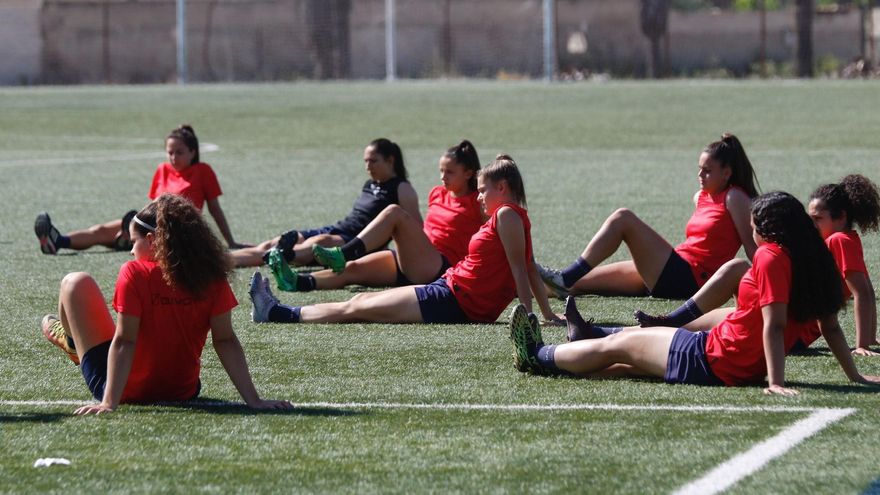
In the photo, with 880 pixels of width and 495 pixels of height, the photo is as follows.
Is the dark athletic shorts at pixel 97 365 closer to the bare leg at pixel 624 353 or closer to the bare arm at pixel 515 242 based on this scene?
the bare leg at pixel 624 353

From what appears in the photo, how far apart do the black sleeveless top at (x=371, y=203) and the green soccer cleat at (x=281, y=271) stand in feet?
3.50

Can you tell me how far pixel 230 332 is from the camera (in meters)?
6.18

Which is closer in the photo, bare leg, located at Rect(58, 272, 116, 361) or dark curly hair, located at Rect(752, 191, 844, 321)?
bare leg, located at Rect(58, 272, 116, 361)

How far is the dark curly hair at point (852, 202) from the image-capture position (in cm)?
748

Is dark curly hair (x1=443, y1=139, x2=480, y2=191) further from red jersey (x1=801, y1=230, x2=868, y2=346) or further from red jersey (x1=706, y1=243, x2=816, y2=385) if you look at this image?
red jersey (x1=706, y1=243, x2=816, y2=385)

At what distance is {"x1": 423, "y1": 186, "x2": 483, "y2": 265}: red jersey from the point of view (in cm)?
975

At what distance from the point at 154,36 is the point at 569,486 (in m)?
48.1

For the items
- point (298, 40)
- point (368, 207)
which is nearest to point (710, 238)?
point (368, 207)

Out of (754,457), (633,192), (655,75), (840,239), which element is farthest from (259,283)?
(655,75)

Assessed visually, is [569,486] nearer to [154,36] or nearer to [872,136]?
[872,136]

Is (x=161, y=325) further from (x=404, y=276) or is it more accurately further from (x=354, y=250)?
(x=354, y=250)

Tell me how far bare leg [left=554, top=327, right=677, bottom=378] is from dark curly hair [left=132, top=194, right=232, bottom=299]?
177cm

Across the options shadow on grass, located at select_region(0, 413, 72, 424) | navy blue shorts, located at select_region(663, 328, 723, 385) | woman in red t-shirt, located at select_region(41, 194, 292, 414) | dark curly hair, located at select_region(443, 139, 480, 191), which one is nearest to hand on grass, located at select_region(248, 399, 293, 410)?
woman in red t-shirt, located at select_region(41, 194, 292, 414)

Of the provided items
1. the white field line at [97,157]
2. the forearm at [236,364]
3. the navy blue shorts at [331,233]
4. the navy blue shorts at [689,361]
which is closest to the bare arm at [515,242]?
the navy blue shorts at [689,361]
